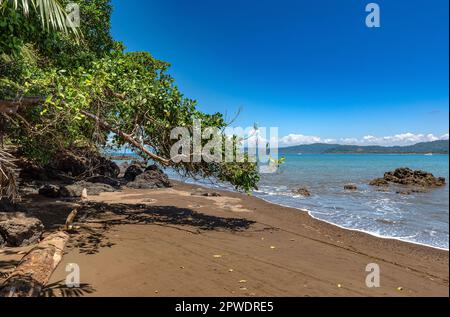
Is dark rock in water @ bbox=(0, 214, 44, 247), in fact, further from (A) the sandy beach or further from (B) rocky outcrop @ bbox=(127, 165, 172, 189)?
(B) rocky outcrop @ bbox=(127, 165, 172, 189)

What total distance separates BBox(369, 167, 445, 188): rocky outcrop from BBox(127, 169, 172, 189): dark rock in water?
18617 mm

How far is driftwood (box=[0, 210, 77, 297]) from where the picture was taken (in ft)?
15.4

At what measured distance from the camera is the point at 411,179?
93.1 feet

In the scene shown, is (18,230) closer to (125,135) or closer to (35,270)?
(35,270)

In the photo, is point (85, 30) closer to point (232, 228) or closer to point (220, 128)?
point (220, 128)

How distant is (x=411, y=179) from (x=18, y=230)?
29809mm

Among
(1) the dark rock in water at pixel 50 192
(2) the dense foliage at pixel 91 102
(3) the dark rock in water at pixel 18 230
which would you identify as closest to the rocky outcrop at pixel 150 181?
(1) the dark rock in water at pixel 50 192

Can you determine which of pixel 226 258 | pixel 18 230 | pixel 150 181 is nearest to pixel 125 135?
pixel 18 230

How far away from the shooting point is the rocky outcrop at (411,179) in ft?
90.2

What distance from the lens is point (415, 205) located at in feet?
55.1

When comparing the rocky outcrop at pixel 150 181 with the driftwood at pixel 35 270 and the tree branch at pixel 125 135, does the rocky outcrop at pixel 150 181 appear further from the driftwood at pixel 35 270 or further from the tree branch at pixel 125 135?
the driftwood at pixel 35 270

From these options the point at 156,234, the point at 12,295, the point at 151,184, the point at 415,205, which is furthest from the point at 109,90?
the point at 415,205

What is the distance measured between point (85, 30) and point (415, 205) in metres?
17.6

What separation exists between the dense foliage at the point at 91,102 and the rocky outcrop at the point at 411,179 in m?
22.9
